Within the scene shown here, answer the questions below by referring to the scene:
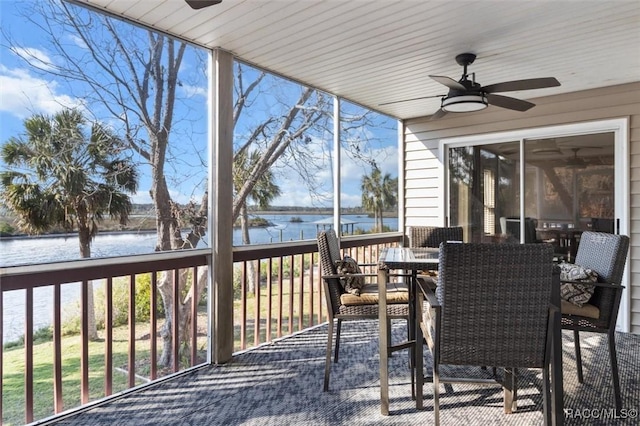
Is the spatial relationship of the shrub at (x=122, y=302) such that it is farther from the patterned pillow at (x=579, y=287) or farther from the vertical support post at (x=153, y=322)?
the patterned pillow at (x=579, y=287)

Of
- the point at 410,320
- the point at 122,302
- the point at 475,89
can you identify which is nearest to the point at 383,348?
the point at 410,320

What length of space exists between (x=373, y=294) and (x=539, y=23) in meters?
2.18

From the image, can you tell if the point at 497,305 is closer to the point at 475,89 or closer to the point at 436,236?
the point at 475,89

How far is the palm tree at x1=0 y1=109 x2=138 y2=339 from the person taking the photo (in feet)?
7.29

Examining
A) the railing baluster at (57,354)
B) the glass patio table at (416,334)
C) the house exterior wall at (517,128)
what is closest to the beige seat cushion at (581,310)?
the glass patio table at (416,334)

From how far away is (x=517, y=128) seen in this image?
14.9 ft

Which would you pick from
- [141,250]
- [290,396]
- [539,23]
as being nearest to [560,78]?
[539,23]

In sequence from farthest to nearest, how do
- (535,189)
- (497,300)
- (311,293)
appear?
(535,189) → (311,293) → (497,300)

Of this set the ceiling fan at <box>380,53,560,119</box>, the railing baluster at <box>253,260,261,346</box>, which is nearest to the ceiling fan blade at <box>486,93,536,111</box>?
the ceiling fan at <box>380,53,560,119</box>

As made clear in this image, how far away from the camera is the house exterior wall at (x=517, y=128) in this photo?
12.8 ft

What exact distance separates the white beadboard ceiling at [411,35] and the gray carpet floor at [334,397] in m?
2.44

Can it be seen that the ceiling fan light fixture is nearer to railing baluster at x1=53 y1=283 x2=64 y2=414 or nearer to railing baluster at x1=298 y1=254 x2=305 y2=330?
railing baluster at x1=298 y1=254 x2=305 y2=330

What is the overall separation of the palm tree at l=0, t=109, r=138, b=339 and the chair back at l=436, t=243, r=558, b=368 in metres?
2.15

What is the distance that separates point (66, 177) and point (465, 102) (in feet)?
9.00
